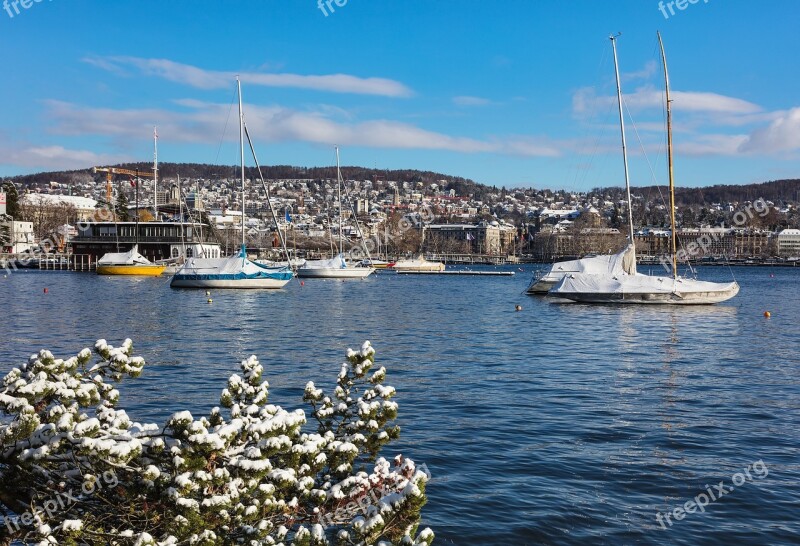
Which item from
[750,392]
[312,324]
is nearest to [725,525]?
[750,392]

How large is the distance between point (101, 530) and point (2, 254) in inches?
4620

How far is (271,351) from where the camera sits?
23953 mm

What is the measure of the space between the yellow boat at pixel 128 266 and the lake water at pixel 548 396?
42005 mm

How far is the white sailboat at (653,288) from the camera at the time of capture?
40.7 m

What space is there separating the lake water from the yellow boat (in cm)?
4200

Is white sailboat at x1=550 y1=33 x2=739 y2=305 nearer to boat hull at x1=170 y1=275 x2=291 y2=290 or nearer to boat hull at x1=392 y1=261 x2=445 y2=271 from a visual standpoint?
boat hull at x1=170 y1=275 x2=291 y2=290

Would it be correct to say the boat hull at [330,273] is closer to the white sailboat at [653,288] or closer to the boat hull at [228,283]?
the boat hull at [228,283]

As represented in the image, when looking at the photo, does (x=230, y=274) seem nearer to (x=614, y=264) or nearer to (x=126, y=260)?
(x=614, y=264)

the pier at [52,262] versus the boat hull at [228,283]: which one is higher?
the pier at [52,262]

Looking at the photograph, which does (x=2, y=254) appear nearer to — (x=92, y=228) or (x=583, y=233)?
(x=92, y=228)

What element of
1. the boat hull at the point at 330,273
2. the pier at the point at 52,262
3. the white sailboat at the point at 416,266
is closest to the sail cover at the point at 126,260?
the pier at the point at 52,262

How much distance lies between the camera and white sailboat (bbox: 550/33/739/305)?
4072 centimetres

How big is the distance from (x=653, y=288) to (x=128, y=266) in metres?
56.5

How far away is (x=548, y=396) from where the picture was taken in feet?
55.2
